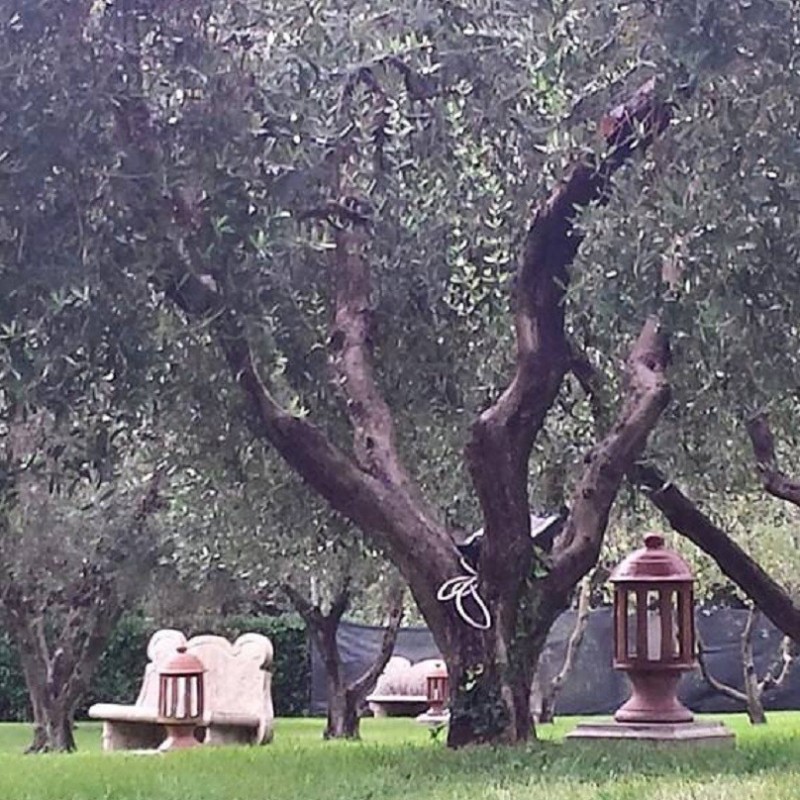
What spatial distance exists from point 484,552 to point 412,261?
1612 millimetres

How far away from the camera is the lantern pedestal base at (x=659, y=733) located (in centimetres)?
890

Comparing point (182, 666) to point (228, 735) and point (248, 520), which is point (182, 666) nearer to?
point (228, 735)

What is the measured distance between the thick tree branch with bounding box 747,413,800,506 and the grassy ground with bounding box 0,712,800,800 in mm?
1518

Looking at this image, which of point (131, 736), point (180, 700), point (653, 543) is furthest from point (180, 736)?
point (653, 543)

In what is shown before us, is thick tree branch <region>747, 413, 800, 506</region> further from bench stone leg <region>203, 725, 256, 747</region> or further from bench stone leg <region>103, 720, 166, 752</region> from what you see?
bench stone leg <region>103, 720, 166, 752</region>

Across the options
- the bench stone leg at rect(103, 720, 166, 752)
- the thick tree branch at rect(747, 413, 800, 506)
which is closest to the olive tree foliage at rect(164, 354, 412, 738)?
the bench stone leg at rect(103, 720, 166, 752)

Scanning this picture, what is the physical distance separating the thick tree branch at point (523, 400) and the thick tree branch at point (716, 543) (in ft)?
3.19

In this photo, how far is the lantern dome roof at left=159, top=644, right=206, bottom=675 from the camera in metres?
13.9

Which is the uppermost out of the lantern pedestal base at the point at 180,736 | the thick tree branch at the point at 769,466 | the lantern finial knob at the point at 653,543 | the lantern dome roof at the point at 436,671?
the thick tree branch at the point at 769,466

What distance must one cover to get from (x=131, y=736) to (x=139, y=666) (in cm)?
565

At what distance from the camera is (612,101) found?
654 cm

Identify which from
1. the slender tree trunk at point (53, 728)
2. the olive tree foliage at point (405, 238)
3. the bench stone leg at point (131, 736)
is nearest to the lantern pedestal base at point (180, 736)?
the bench stone leg at point (131, 736)

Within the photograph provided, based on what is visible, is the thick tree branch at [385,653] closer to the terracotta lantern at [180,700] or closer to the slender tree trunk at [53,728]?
the terracotta lantern at [180,700]

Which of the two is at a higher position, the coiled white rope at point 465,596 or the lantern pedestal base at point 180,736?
the coiled white rope at point 465,596
